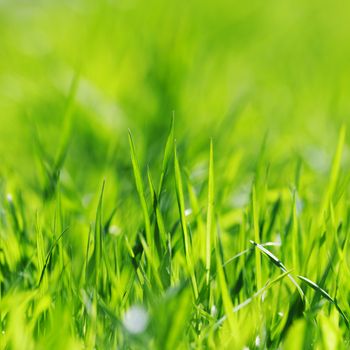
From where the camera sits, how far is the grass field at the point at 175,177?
116 cm

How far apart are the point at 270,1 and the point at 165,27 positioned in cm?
180

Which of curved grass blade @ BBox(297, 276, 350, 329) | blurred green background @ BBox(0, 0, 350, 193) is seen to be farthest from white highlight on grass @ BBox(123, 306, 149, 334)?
blurred green background @ BBox(0, 0, 350, 193)

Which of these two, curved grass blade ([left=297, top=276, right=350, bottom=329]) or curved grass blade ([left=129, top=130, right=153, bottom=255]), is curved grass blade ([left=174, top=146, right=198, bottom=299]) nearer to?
curved grass blade ([left=129, top=130, right=153, bottom=255])

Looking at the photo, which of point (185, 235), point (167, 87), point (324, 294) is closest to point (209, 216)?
point (185, 235)

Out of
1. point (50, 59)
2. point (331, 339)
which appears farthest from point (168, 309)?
point (50, 59)

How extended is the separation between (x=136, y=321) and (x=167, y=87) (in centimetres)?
171

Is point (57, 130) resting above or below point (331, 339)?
below

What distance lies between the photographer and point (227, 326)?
3.78ft

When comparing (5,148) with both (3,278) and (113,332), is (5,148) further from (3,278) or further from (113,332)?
(113,332)

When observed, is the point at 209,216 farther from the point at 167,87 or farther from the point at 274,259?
the point at 167,87

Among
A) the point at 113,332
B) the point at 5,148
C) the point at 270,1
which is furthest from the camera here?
the point at 270,1

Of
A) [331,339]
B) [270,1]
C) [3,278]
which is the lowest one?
[270,1]

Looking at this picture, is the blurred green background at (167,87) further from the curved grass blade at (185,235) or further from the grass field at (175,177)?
the curved grass blade at (185,235)

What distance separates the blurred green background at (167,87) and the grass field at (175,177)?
10 mm
